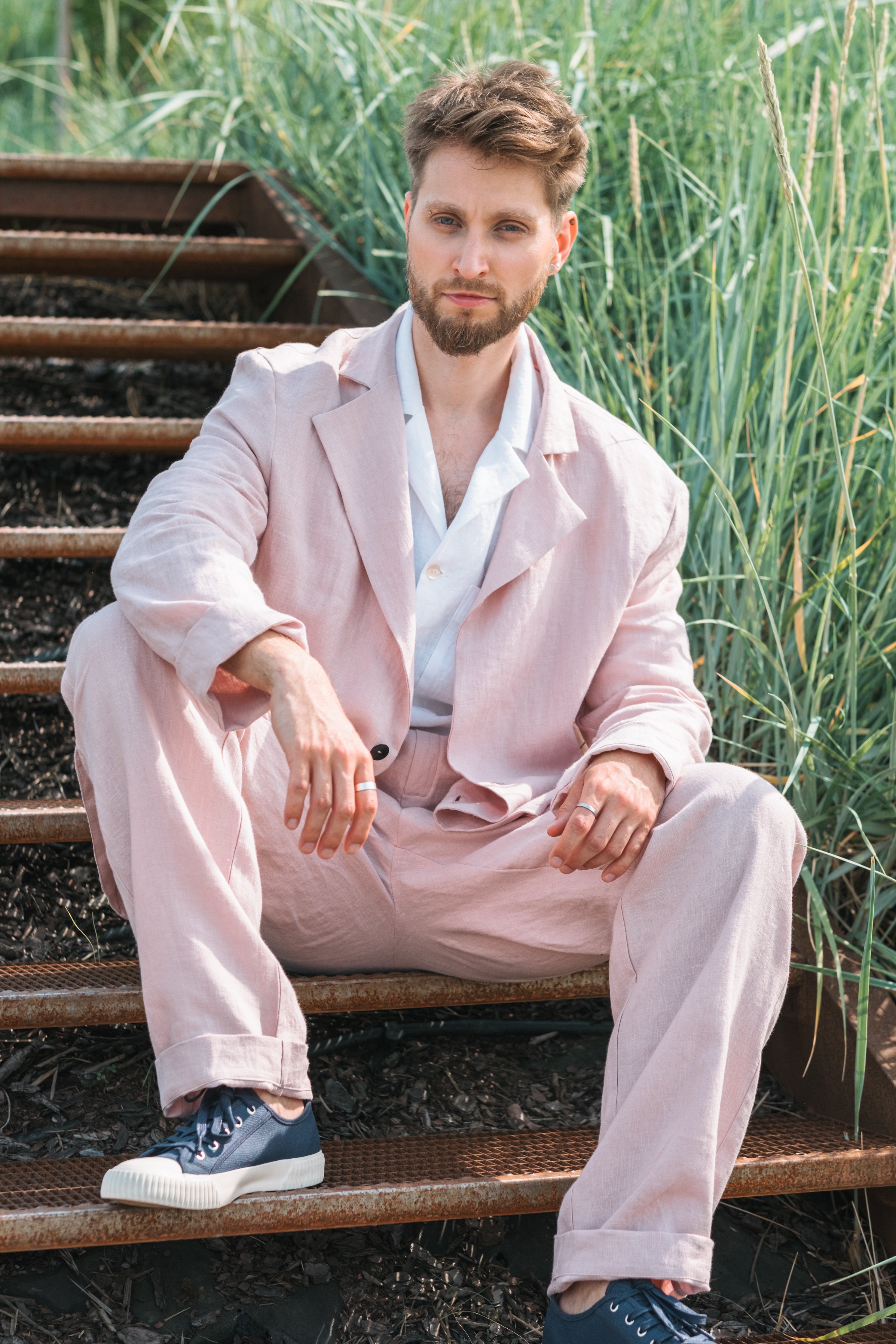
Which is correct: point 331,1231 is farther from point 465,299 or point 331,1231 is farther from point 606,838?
point 465,299

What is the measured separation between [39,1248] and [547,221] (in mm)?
1363

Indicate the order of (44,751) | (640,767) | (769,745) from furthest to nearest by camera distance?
(44,751)
(769,745)
(640,767)

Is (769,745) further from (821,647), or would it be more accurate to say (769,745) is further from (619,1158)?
(619,1158)

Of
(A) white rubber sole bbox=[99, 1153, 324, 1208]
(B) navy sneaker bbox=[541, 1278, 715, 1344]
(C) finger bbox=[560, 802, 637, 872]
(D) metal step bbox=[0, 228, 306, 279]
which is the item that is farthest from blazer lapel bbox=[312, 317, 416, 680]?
(D) metal step bbox=[0, 228, 306, 279]

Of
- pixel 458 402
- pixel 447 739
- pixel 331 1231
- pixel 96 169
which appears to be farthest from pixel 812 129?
pixel 96 169

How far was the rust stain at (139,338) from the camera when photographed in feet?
8.62

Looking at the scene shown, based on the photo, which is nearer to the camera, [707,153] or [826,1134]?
[826,1134]

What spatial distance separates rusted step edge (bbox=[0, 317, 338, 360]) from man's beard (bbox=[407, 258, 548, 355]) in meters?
1.00

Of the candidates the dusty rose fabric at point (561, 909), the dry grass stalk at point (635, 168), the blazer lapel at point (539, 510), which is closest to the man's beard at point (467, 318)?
the blazer lapel at point (539, 510)

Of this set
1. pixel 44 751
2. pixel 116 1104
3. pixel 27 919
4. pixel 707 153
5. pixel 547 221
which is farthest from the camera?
pixel 707 153

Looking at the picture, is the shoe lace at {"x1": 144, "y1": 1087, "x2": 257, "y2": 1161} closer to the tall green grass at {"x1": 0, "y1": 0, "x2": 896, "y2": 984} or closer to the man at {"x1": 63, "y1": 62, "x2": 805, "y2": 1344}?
the man at {"x1": 63, "y1": 62, "x2": 805, "y2": 1344}

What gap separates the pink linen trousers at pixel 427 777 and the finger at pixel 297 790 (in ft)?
0.32

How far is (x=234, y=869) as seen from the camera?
4.36 ft

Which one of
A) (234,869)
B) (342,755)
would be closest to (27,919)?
(234,869)
